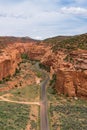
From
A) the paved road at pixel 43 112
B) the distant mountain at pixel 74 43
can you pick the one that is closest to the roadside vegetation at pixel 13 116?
the paved road at pixel 43 112

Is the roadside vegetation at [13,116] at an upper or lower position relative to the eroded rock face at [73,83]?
lower

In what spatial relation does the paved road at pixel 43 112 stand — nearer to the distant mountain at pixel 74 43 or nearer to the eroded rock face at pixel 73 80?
the eroded rock face at pixel 73 80

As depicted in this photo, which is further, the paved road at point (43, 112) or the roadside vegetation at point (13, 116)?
the paved road at point (43, 112)

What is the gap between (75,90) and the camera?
208ft

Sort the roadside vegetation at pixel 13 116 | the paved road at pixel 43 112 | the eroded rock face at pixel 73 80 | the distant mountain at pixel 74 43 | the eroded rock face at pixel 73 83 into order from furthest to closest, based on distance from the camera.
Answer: the distant mountain at pixel 74 43
the eroded rock face at pixel 73 80
the eroded rock face at pixel 73 83
the paved road at pixel 43 112
the roadside vegetation at pixel 13 116

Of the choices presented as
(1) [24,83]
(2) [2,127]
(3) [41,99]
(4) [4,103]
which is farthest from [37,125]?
(1) [24,83]

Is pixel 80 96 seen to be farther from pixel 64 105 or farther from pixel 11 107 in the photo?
pixel 11 107

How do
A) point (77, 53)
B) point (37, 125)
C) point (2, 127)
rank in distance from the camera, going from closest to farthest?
point (2, 127) < point (37, 125) < point (77, 53)

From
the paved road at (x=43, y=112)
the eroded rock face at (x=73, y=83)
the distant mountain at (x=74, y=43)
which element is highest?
→ the distant mountain at (x=74, y=43)

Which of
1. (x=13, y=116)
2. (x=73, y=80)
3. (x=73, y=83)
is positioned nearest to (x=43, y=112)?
(x=13, y=116)

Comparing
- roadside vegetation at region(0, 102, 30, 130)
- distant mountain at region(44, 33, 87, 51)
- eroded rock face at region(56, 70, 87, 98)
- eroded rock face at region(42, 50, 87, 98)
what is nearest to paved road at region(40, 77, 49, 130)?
roadside vegetation at region(0, 102, 30, 130)

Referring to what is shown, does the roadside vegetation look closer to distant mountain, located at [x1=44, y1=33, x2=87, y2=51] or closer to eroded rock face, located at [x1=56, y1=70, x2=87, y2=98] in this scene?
eroded rock face, located at [x1=56, y1=70, x2=87, y2=98]

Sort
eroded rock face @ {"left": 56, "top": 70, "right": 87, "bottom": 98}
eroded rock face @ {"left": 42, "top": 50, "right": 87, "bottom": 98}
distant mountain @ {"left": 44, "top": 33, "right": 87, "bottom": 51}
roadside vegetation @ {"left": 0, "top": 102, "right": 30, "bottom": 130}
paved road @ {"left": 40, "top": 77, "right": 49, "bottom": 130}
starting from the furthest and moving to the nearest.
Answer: distant mountain @ {"left": 44, "top": 33, "right": 87, "bottom": 51} → eroded rock face @ {"left": 42, "top": 50, "right": 87, "bottom": 98} → eroded rock face @ {"left": 56, "top": 70, "right": 87, "bottom": 98} → paved road @ {"left": 40, "top": 77, "right": 49, "bottom": 130} → roadside vegetation @ {"left": 0, "top": 102, "right": 30, "bottom": 130}

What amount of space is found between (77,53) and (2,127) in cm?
3555
